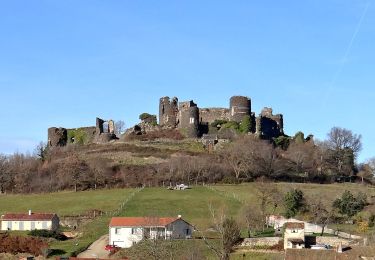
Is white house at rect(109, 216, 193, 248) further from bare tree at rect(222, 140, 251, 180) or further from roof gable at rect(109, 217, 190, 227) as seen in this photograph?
bare tree at rect(222, 140, 251, 180)

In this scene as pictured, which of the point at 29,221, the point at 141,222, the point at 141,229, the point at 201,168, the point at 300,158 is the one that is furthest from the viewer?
the point at 300,158

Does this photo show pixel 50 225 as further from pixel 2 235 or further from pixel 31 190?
pixel 31 190

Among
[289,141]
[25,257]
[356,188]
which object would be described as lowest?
[25,257]

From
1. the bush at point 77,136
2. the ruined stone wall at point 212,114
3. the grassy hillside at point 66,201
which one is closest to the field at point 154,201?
the grassy hillside at point 66,201

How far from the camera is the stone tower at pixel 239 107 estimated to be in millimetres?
106463

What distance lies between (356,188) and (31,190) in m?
37.1

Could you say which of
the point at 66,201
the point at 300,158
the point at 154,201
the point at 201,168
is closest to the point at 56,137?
the point at 201,168

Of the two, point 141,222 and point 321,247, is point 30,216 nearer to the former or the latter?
point 141,222

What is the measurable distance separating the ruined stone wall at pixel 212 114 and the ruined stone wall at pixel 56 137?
20.3 meters

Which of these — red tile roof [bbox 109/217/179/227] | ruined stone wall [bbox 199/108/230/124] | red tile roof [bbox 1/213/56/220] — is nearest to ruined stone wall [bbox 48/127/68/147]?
ruined stone wall [bbox 199/108/230/124]

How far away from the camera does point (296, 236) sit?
5756 cm

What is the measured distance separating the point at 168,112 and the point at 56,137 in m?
16.8

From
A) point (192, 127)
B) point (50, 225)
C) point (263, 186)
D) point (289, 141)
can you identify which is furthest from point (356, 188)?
point (50, 225)

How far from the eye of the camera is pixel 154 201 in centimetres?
7681
